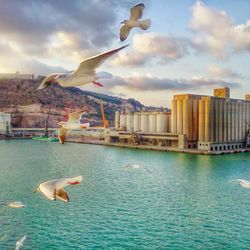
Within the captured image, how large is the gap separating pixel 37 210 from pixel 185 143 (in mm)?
19385

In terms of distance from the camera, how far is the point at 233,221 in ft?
27.3

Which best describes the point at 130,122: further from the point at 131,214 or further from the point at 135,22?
the point at 135,22

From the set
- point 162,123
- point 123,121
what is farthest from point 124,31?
point 123,121

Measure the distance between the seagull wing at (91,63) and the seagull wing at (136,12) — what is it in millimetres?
181

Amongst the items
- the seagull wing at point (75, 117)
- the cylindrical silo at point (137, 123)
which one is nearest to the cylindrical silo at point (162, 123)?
the cylindrical silo at point (137, 123)

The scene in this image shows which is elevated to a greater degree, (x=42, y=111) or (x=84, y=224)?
(x=42, y=111)

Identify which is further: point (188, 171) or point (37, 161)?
point (37, 161)

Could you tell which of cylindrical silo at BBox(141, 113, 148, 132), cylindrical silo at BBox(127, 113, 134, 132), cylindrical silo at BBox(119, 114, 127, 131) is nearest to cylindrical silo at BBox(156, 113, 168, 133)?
cylindrical silo at BBox(141, 113, 148, 132)

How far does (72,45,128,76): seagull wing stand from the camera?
0.79 meters

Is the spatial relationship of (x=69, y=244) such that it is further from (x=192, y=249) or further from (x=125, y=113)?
(x=125, y=113)

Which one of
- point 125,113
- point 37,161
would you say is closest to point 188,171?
point 37,161

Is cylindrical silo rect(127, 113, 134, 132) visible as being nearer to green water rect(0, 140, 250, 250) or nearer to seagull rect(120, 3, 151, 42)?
green water rect(0, 140, 250, 250)

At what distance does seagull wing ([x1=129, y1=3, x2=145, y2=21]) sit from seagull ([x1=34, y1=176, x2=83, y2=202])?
1.40 ft

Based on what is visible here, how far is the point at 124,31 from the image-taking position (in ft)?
3.01
